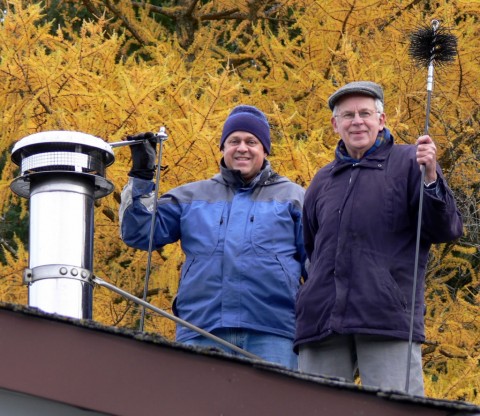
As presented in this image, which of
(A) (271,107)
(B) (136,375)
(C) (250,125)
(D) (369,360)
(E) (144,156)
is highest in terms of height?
(A) (271,107)

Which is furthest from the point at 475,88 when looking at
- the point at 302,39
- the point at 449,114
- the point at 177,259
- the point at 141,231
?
the point at 141,231

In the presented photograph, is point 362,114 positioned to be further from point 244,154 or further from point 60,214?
point 60,214

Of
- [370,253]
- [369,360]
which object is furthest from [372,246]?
[369,360]

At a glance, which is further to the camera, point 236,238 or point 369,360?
point 236,238

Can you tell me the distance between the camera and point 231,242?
4547 mm

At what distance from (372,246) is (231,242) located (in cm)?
59

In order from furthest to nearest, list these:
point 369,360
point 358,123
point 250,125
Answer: point 250,125 → point 358,123 → point 369,360

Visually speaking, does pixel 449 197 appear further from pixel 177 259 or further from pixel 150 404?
pixel 177 259

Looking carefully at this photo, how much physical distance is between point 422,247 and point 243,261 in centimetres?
64

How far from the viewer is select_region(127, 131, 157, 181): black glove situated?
462 centimetres

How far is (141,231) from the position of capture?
471cm

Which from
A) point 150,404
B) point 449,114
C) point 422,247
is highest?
point 449,114

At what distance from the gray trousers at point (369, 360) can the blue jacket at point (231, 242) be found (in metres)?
0.34

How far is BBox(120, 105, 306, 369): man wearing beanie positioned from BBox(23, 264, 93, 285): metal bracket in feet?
1.22
